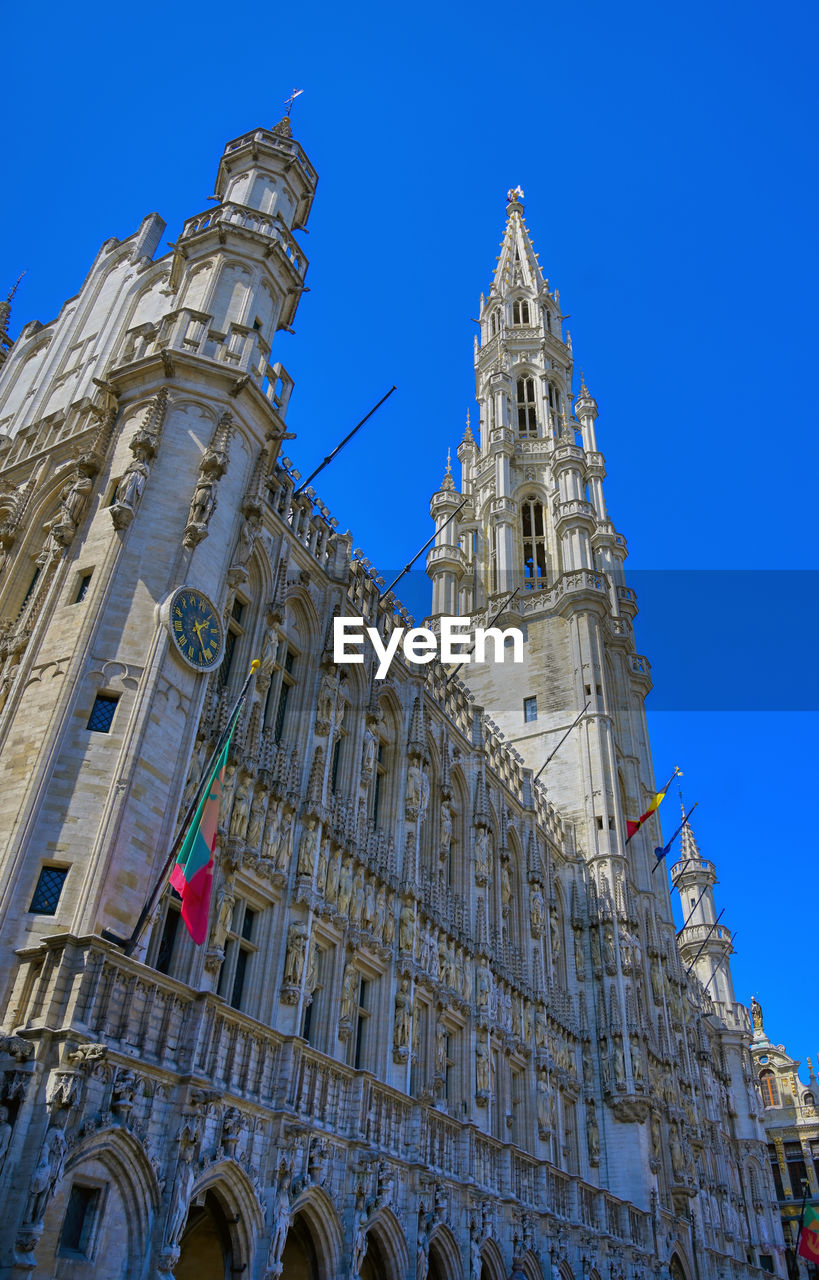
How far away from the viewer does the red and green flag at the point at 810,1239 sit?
54.2 metres

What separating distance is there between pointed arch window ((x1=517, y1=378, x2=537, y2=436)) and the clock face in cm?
5145

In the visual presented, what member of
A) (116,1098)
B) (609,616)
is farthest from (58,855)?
(609,616)

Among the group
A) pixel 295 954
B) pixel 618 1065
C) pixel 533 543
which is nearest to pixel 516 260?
pixel 533 543

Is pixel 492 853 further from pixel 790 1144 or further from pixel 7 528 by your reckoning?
pixel 790 1144

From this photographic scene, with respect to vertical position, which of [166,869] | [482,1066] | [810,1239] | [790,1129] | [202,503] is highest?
[790,1129]

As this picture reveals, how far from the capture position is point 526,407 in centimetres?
7281

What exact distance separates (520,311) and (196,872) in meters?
69.3

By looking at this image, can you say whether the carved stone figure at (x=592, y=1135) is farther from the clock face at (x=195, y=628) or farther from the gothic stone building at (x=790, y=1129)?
the gothic stone building at (x=790, y=1129)

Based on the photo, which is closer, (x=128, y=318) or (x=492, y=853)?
(x=128, y=318)

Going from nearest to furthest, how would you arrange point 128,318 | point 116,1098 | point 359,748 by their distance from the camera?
1. point 116,1098
2. point 359,748
3. point 128,318

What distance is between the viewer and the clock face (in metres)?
21.7

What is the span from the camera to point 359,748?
2923cm

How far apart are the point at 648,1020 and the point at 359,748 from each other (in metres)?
23.0

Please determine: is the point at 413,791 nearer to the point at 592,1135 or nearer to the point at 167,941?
the point at 167,941
